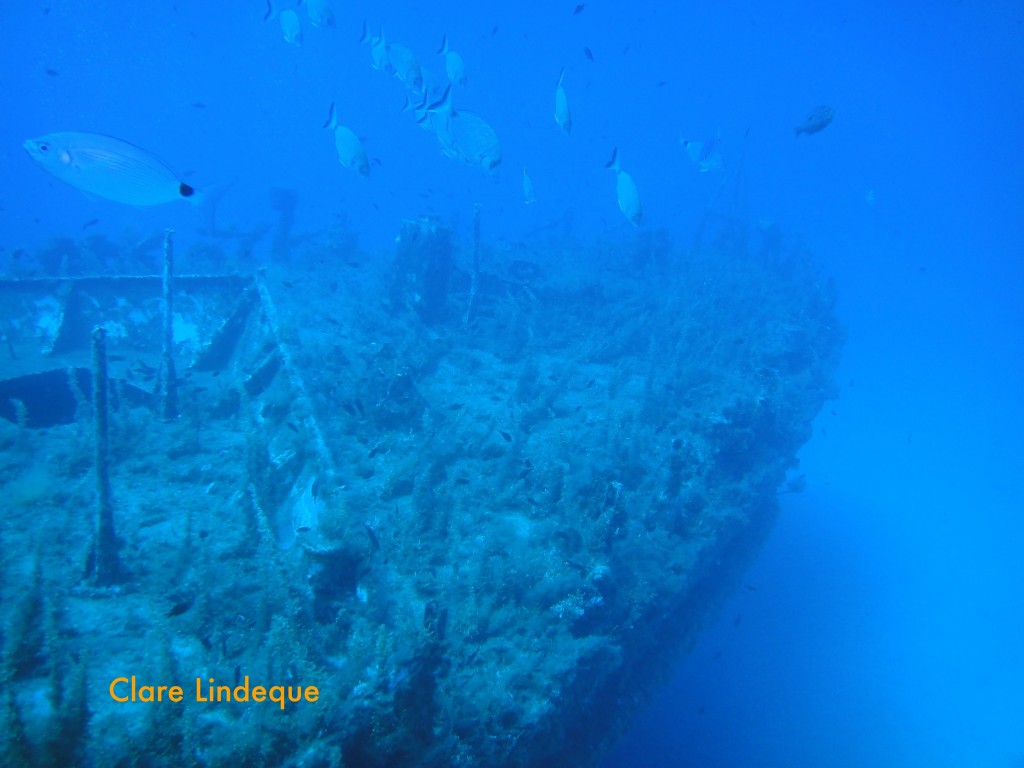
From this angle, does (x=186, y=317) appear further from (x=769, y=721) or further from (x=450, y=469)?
(x=769, y=721)

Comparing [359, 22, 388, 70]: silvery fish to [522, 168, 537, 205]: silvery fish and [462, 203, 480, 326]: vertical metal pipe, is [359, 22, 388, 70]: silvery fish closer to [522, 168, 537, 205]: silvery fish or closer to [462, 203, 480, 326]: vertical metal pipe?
[522, 168, 537, 205]: silvery fish

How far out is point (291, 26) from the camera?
8.94 metres

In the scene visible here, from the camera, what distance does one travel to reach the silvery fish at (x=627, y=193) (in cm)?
608

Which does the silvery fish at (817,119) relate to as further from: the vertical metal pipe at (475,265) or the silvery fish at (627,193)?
the vertical metal pipe at (475,265)

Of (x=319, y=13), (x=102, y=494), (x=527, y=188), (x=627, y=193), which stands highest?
(x=319, y=13)

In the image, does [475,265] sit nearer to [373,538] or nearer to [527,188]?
[527,188]

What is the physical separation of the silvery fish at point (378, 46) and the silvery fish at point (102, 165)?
6.64 metres

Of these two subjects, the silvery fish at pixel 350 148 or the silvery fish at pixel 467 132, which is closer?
the silvery fish at pixel 350 148

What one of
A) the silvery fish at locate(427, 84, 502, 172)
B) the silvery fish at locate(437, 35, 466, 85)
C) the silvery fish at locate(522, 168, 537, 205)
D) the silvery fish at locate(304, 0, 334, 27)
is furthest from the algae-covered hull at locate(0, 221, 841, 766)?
the silvery fish at locate(304, 0, 334, 27)

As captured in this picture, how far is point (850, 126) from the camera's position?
127 meters

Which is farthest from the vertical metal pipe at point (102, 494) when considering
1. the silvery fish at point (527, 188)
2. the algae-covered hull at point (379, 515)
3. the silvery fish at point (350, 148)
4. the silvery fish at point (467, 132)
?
the silvery fish at point (527, 188)

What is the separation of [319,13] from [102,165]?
7.76 metres

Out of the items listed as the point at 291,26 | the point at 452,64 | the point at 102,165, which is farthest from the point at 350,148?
the point at 291,26

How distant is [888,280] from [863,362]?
33254 mm
